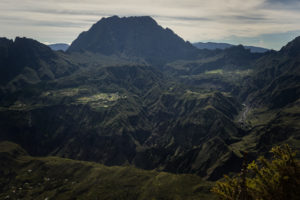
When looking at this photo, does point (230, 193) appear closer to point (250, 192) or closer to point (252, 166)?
point (250, 192)

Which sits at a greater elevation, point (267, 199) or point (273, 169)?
point (273, 169)

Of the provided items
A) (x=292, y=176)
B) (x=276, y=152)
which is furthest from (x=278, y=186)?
(x=276, y=152)

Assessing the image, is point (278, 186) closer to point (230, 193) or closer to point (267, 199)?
point (267, 199)

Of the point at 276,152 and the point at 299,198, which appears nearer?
the point at 299,198

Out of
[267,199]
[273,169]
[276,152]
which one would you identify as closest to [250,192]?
[267,199]

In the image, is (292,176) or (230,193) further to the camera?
(230,193)

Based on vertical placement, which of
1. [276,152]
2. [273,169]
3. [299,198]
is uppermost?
[276,152]
